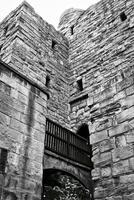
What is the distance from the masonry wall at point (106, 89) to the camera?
3.89 metres

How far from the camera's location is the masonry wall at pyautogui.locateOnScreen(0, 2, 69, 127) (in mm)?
7465

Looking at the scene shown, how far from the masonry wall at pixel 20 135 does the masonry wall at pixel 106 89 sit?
103 centimetres

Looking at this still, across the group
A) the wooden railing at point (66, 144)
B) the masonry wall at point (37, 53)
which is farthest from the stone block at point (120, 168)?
the masonry wall at point (37, 53)

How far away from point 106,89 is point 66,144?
1634 mm

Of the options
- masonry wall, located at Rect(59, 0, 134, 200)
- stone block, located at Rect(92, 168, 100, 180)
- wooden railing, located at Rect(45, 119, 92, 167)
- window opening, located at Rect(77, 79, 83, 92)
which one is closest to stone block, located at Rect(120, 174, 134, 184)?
masonry wall, located at Rect(59, 0, 134, 200)

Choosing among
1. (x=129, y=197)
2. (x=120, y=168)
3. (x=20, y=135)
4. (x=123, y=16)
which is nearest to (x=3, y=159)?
(x=20, y=135)

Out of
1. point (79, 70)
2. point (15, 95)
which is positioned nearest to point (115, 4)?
point (79, 70)

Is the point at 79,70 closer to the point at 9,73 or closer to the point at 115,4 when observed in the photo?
the point at 115,4

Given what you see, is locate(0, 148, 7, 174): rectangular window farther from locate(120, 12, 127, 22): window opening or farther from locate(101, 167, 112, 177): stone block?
locate(120, 12, 127, 22): window opening

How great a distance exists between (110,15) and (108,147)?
22.4ft

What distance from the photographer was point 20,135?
3.79 meters

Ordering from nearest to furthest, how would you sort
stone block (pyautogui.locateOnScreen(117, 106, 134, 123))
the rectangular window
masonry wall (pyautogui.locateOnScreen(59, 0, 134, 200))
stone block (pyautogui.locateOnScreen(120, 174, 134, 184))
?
the rectangular window → stone block (pyautogui.locateOnScreen(120, 174, 134, 184)) → masonry wall (pyautogui.locateOnScreen(59, 0, 134, 200)) → stone block (pyautogui.locateOnScreen(117, 106, 134, 123))

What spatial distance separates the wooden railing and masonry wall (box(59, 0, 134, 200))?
84 cm

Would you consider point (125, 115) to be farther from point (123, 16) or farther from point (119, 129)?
point (123, 16)
